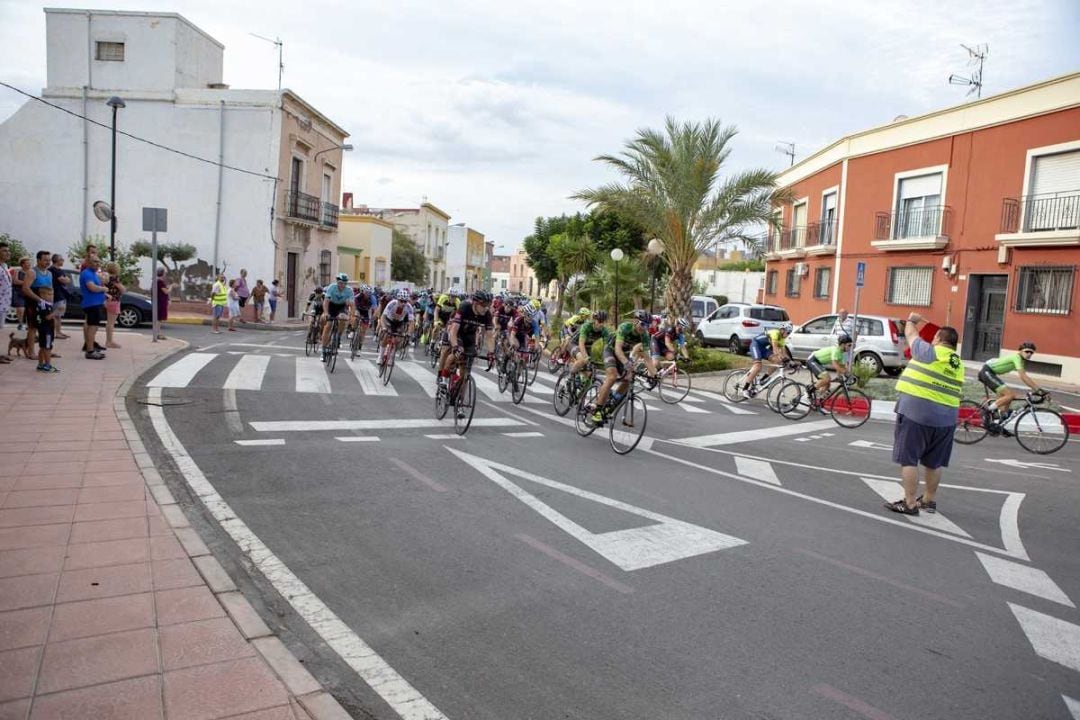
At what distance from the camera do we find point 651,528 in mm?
5973

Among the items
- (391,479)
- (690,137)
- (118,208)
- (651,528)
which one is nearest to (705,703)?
(651,528)

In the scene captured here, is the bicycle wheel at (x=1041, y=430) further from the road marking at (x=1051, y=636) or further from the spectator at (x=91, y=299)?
the spectator at (x=91, y=299)

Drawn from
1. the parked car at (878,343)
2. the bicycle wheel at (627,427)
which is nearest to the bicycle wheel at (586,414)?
the bicycle wheel at (627,427)

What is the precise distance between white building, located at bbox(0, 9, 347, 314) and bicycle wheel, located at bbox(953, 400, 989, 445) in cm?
2574

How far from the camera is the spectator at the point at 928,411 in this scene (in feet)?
22.8

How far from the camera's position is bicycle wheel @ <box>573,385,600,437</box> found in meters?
9.80

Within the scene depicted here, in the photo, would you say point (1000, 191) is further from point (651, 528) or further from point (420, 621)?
point (420, 621)

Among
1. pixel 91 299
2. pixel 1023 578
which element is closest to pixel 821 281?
pixel 91 299

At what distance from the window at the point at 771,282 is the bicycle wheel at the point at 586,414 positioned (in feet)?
90.9

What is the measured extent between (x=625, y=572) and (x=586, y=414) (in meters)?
4.94

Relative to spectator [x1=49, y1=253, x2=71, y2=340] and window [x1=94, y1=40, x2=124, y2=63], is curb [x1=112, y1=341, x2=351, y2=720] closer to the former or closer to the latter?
spectator [x1=49, y1=253, x2=71, y2=340]

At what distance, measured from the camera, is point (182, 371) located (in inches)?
487

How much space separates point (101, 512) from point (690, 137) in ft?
62.6

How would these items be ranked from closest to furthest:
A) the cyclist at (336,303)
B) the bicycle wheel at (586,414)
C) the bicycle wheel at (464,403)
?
1. the bicycle wheel at (464,403)
2. the bicycle wheel at (586,414)
3. the cyclist at (336,303)
